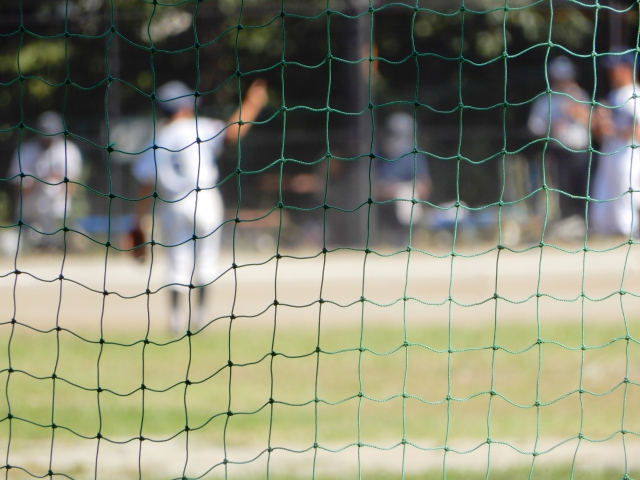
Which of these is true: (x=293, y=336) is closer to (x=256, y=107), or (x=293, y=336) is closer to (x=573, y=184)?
(x=256, y=107)

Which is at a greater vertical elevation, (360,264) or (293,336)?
(360,264)

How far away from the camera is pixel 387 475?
13.2ft

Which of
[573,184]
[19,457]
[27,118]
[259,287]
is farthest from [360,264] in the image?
[19,457]

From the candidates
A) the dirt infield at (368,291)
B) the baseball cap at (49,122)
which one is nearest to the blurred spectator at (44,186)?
the baseball cap at (49,122)

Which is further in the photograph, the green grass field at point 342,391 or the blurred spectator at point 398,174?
the blurred spectator at point 398,174

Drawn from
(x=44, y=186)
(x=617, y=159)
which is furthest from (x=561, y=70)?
(x=44, y=186)

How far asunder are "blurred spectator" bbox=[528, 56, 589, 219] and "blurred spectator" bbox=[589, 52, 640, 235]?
0.77 feet

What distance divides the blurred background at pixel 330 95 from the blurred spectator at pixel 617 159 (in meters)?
1.20

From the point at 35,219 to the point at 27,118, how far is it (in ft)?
4.03

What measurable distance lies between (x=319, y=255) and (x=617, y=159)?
5027mm

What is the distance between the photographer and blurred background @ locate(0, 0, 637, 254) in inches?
416

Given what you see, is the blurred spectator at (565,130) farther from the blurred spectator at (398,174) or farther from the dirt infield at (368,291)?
the blurred spectator at (398,174)

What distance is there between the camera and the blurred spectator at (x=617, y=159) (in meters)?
8.43

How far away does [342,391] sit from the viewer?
5.62m
